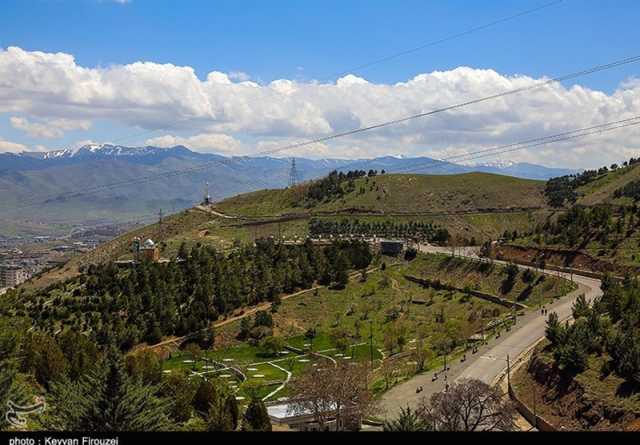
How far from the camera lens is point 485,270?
72.5 meters

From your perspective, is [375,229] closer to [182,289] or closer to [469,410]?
[182,289]

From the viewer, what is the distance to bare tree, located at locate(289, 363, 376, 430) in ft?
106

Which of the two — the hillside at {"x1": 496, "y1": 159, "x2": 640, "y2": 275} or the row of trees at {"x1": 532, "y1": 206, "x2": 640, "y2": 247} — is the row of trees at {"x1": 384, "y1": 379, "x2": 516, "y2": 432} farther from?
the row of trees at {"x1": 532, "y1": 206, "x2": 640, "y2": 247}

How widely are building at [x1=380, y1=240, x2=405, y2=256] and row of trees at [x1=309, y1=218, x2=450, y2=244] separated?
39.0ft

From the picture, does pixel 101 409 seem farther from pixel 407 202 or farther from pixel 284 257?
pixel 407 202

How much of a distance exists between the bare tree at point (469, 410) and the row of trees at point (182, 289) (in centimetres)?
3660

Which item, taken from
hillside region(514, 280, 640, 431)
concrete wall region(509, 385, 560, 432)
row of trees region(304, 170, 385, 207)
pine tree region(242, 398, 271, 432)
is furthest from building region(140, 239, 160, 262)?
concrete wall region(509, 385, 560, 432)

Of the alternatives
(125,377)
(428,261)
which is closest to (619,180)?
(428,261)

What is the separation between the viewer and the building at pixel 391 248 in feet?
288

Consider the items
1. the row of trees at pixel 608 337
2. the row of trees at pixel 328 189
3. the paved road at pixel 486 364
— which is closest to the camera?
the row of trees at pixel 608 337

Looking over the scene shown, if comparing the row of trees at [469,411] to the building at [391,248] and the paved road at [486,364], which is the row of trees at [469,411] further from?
the building at [391,248]

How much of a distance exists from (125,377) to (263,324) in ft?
147

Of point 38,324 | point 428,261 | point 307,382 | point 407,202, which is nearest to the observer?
point 307,382

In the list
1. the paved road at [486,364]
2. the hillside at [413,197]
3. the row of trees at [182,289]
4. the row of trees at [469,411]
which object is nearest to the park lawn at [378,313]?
the row of trees at [182,289]
